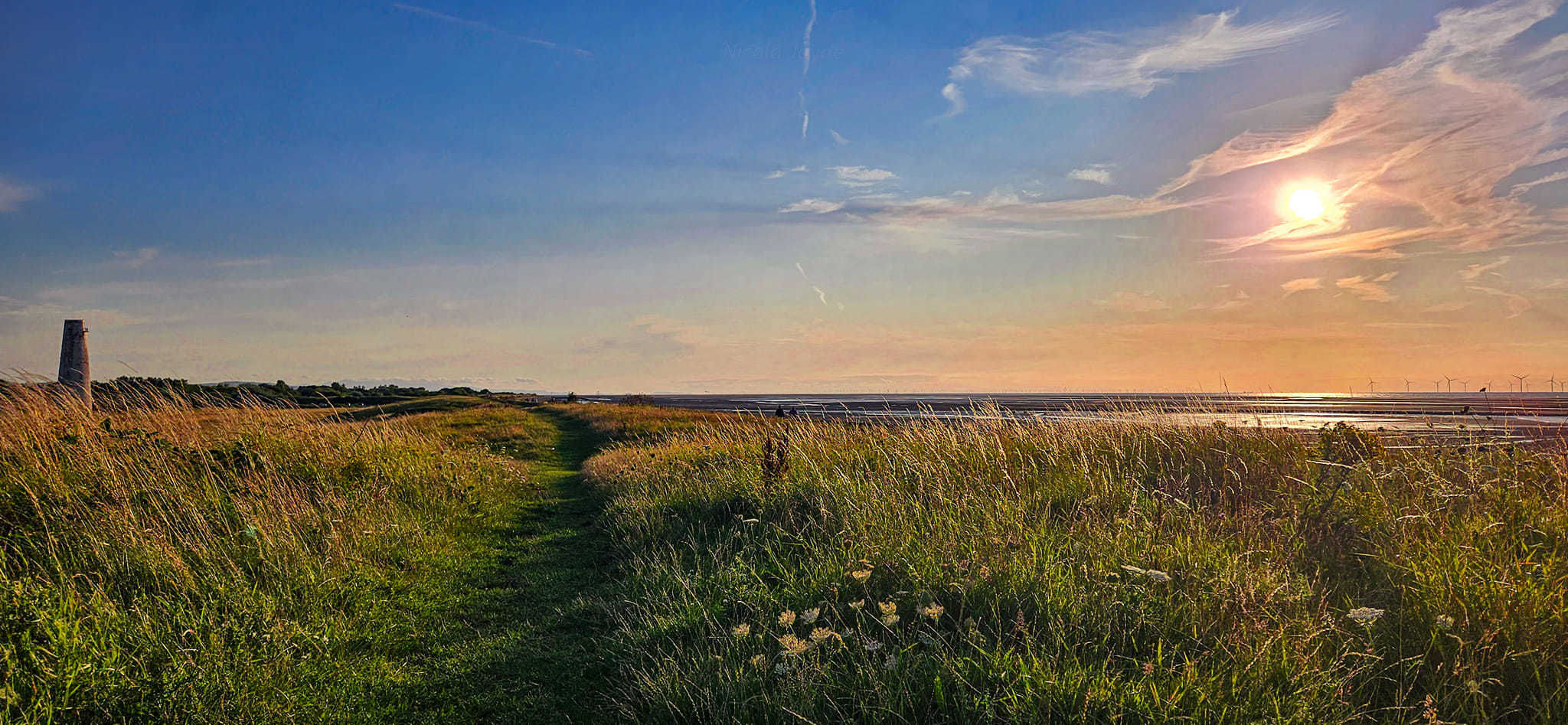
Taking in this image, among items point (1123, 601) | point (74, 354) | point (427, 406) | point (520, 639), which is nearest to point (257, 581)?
point (520, 639)

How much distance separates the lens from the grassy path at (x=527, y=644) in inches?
193

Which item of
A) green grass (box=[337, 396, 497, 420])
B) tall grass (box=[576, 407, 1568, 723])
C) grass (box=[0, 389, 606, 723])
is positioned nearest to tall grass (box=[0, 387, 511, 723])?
grass (box=[0, 389, 606, 723])

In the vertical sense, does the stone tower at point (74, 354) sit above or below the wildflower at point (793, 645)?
above

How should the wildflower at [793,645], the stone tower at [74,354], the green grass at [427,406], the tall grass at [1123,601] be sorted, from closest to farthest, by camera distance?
the tall grass at [1123,601] < the wildflower at [793,645] < the stone tower at [74,354] < the green grass at [427,406]

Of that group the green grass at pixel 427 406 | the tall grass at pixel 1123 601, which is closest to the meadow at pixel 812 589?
the tall grass at pixel 1123 601

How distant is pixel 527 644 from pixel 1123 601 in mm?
4545

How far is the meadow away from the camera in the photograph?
150 inches

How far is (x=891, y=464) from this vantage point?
8656 millimetres

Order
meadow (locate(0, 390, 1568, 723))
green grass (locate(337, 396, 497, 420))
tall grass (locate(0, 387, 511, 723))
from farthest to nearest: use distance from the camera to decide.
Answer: green grass (locate(337, 396, 497, 420)) < tall grass (locate(0, 387, 511, 723)) < meadow (locate(0, 390, 1568, 723))

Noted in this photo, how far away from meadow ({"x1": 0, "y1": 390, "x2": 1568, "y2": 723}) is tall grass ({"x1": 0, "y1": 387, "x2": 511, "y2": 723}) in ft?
0.12

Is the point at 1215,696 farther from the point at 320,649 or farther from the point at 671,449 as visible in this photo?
the point at 671,449

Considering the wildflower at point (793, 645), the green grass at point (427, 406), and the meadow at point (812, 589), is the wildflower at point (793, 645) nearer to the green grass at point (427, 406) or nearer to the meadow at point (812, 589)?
the meadow at point (812, 589)

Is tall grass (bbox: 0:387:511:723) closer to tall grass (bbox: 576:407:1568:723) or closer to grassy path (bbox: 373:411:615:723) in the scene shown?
grassy path (bbox: 373:411:615:723)

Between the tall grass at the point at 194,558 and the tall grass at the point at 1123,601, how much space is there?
2.36m
